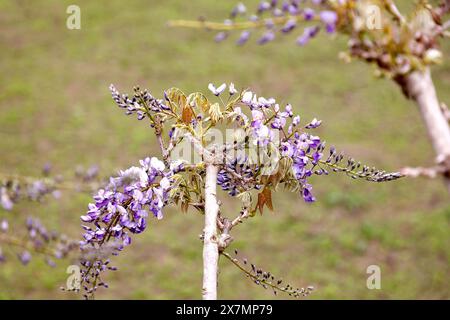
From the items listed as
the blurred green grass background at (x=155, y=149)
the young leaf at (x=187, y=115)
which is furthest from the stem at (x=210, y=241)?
the blurred green grass background at (x=155, y=149)

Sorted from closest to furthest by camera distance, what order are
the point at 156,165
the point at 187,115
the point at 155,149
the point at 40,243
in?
the point at 40,243 < the point at 156,165 < the point at 187,115 < the point at 155,149

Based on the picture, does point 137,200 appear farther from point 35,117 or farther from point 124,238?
point 35,117

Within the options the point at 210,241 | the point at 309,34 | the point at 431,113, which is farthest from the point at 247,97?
the point at 431,113

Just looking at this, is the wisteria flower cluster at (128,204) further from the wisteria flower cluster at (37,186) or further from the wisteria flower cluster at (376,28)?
the wisteria flower cluster at (376,28)

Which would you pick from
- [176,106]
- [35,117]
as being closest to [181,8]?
[35,117]

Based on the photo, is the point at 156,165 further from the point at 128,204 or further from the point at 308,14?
the point at 308,14

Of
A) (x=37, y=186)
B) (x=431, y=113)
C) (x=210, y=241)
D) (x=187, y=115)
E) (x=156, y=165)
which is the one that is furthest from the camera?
(x=187, y=115)

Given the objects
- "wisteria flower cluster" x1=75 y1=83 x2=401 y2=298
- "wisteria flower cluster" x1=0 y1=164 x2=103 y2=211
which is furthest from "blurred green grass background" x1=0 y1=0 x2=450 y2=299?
"wisteria flower cluster" x1=0 y1=164 x2=103 y2=211
